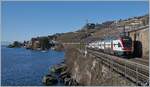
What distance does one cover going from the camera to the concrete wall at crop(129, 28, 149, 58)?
39.4 metres

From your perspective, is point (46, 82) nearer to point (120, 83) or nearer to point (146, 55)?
point (146, 55)

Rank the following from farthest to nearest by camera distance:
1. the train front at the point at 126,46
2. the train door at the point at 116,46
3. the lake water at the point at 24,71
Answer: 1. the lake water at the point at 24,71
2. the train door at the point at 116,46
3. the train front at the point at 126,46

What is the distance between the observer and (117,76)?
2378 cm

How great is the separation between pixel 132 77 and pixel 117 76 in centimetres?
240

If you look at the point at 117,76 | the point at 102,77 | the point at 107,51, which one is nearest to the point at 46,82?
the point at 107,51

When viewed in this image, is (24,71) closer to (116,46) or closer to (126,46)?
(116,46)

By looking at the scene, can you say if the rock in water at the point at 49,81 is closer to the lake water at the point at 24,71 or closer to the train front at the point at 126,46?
the lake water at the point at 24,71

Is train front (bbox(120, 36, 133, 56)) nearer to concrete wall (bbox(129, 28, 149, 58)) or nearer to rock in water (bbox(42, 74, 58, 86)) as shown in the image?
concrete wall (bbox(129, 28, 149, 58))

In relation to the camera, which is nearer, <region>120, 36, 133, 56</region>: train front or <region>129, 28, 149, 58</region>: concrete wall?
<region>129, 28, 149, 58</region>: concrete wall

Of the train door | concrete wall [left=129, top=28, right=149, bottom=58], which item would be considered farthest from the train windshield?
concrete wall [left=129, top=28, right=149, bottom=58]

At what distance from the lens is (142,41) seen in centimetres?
4116

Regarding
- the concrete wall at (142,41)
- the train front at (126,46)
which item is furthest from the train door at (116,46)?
the concrete wall at (142,41)

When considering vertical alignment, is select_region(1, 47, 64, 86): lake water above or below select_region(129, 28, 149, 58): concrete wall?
below

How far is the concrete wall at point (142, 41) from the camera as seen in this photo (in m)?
39.4
